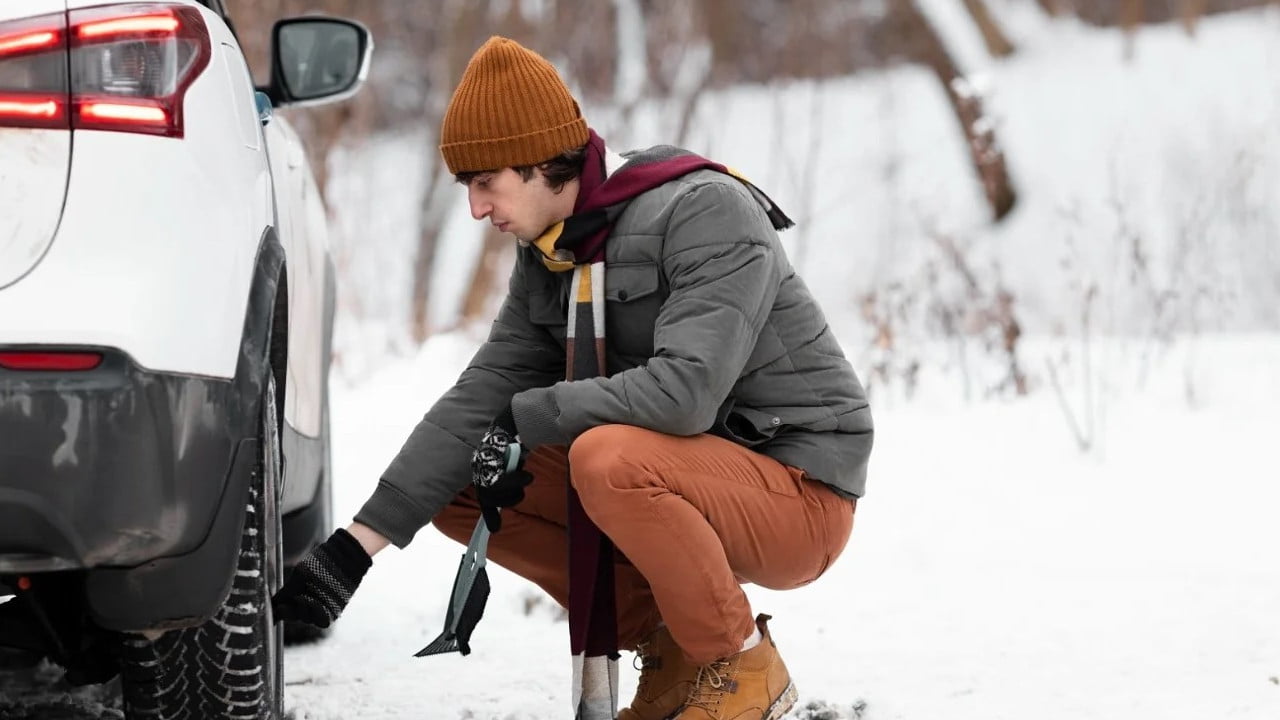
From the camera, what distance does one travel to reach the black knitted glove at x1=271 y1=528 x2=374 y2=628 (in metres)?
2.63

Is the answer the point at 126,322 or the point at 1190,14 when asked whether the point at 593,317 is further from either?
the point at 1190,14

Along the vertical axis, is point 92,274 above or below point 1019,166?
above

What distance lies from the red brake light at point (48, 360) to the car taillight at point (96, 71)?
0.28 m

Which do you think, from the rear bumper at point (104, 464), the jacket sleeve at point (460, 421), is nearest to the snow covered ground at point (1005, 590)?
the jacket sleeve at point (460, 421)

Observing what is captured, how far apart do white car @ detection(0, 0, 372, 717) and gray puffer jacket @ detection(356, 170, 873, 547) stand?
590 millimetres

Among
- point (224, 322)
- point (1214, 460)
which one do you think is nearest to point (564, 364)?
point (224, 322)

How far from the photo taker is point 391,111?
18234 millimetres

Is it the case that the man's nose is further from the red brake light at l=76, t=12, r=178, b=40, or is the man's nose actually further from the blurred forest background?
the blurred forest background

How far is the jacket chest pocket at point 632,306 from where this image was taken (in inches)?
110

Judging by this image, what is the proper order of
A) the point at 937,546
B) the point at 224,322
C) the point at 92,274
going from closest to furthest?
the point at 92,274
the point at 224,322
the point at 937,546

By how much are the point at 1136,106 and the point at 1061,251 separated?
3.41 metres

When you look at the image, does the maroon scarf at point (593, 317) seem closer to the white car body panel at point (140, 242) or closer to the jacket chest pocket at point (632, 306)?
the jacket chest pocket at point (632, 306)

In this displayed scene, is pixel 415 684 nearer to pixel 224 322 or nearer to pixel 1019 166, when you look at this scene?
pixel 224 322

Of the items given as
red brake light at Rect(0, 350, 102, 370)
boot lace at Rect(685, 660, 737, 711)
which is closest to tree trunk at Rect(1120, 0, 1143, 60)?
boot lace at Rect(685, 660, 737, 711)
